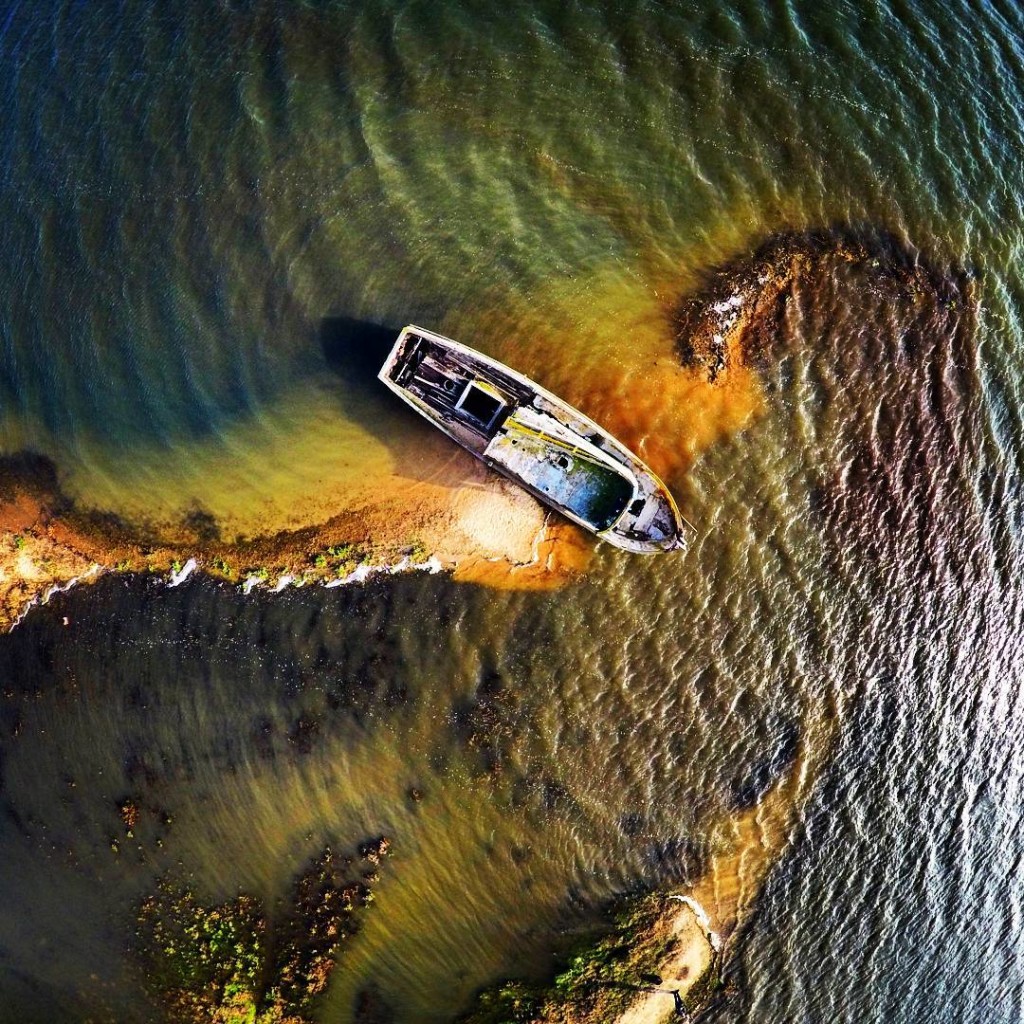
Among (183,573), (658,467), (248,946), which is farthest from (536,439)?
(248,946)

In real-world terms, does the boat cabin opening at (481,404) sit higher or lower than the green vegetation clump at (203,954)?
higher

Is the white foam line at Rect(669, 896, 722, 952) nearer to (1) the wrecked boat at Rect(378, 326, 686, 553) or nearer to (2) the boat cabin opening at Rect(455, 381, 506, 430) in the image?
(1) the wrecked boat at Rect(378, 326, 686, 553)

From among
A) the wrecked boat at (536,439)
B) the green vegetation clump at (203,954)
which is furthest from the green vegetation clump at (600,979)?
the wrecked boat at (536,439)

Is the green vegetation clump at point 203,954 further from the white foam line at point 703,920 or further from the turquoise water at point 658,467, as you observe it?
the white foam line at point 703,920

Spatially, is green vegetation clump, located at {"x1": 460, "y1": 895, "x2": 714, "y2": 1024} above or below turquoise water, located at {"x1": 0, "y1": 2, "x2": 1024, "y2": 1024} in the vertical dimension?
below

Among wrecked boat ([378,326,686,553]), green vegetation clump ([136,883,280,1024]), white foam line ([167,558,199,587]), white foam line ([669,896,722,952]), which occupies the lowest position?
green vegetation clump ([136,883,280,1024])

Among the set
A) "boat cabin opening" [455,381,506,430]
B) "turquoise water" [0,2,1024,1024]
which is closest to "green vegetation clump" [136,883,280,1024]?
"turquoise water" [0,2,1024,1024]
